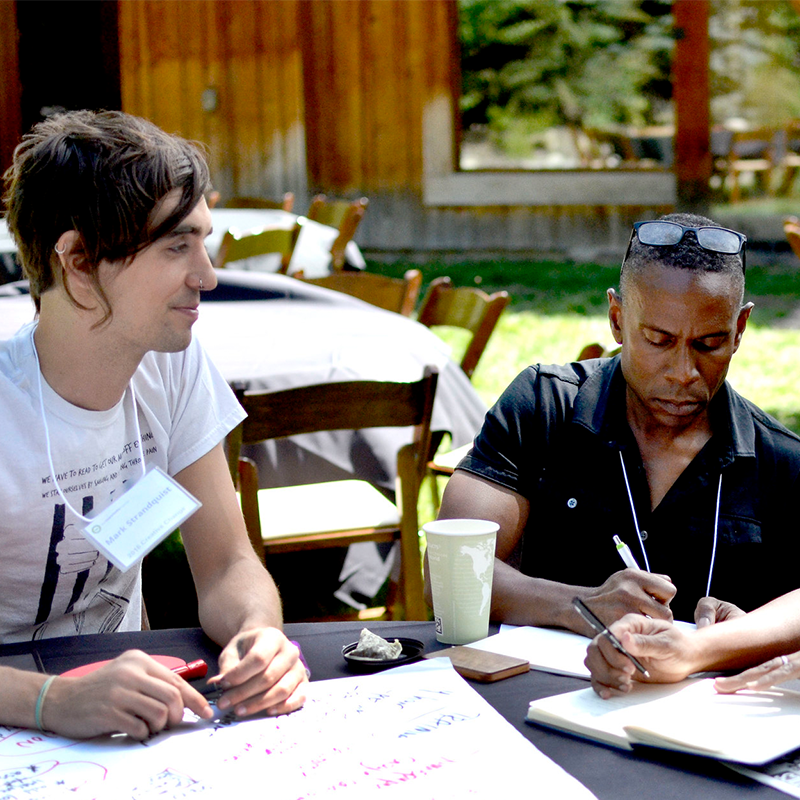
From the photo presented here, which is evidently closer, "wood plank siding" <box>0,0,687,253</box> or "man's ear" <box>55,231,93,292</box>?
"man's ear" <box>55,231,93,292</box>

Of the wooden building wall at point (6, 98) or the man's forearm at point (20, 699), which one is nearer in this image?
the man's forearm at point (20, 699)

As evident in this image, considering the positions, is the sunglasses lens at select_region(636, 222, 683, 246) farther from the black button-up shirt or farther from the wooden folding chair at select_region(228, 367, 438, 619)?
the wooden folding chair at select_region(228, 367, 438, 619)

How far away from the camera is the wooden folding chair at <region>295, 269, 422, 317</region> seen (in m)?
4.85

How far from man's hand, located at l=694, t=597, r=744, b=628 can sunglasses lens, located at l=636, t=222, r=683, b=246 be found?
1.97 ft

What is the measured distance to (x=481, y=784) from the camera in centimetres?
110

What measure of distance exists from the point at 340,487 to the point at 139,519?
6.66 ft

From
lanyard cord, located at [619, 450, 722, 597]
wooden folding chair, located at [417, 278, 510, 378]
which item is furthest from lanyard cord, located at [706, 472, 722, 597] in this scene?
wooden folding chair, located at [417, 278, 510, 378]

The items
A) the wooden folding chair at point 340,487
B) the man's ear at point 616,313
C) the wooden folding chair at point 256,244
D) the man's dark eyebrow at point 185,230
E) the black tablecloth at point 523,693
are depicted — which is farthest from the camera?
the wooden folding chair at point 256,244

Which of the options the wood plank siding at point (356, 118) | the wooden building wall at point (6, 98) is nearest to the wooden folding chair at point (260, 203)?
the wooden building wall at point (6, 98)

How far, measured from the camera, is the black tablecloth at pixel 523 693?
109 centimetres

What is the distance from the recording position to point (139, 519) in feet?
5.01

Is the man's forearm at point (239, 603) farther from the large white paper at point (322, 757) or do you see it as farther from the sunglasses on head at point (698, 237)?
the sunglasses on head at point (698, 237)

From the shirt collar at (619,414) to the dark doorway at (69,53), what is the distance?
16.2 feet

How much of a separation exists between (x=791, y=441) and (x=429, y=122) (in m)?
10.3
